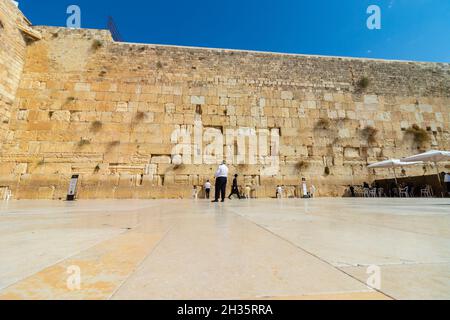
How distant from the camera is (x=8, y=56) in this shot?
9.58 metres

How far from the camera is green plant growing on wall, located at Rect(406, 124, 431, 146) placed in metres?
11.6

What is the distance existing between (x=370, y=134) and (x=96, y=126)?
12.8 metres

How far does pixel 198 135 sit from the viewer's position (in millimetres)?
10492

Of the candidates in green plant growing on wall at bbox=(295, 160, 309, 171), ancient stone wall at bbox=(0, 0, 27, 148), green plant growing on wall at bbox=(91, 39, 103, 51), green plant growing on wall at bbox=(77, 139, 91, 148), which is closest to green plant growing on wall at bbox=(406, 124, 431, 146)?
green plant growing on wall at bbox=(295, 160, 309, 171)

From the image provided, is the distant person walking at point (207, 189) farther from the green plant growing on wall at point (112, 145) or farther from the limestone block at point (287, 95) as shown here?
the limestone block at point (287, 95)

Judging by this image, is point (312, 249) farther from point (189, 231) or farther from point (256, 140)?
point (256, 140)

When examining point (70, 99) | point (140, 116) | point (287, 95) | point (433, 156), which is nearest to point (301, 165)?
point (287, 95)

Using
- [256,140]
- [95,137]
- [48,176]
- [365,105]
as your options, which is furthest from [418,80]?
[48,176]

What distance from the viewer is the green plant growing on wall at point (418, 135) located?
1164 centimetres

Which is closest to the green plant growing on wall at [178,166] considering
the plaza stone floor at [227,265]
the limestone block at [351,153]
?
the limestone block at [351,153]

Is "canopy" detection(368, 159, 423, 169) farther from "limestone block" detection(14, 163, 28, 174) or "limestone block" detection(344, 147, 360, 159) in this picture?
"limestone block" detection(14, 163, 28, 174)

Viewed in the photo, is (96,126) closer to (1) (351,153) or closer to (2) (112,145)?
(2) (112,145)

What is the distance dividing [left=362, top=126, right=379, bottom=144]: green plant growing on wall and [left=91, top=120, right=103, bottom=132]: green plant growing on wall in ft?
40.3
